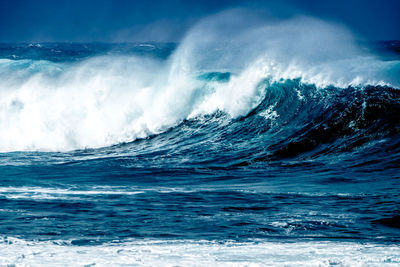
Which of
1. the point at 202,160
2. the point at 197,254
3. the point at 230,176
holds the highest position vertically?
the point at 202,160

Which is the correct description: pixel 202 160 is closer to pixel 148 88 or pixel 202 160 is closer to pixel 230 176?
pixel 230 176

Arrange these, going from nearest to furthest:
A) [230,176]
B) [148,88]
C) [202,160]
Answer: [230,176], [202,160], [148,88]

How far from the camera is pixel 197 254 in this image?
4508mm

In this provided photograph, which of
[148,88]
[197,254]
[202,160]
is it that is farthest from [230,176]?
→ [148,88]

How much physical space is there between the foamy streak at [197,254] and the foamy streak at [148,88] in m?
8.46

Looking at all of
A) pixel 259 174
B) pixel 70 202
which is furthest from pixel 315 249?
pixel 259 174

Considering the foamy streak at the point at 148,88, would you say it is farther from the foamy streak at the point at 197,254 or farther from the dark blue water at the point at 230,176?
the foamy streak at the point at 197,254

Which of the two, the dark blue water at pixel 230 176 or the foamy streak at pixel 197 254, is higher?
the dark blue water at pixel 230 176

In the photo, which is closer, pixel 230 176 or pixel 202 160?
pixel 230 176

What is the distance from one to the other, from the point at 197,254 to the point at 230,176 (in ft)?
14.0

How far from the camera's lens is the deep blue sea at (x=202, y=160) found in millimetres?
4875

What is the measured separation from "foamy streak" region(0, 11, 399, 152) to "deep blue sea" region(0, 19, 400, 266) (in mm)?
60

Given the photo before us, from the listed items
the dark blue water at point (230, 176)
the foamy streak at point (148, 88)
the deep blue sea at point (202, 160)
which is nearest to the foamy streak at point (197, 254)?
the deep blue sea at point (202, 160)

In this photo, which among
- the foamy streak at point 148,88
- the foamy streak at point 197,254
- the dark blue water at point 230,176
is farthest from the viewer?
the foamy streak at point 148,88
